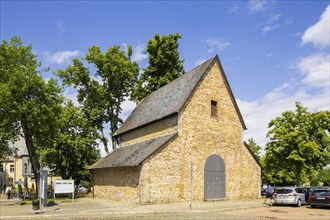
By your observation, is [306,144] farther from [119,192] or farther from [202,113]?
Result: [119,192]

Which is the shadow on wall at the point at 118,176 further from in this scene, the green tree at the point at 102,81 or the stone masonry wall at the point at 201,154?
the green tree at the point at 102,81

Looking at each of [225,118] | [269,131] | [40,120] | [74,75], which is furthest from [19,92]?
[269,131]

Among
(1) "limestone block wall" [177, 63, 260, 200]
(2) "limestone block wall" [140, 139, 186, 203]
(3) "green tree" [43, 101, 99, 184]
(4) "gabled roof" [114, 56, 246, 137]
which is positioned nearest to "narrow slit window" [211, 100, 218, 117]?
(1) "limestone block wall" [177, 63, 260, 200]

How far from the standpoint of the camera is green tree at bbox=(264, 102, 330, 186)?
3634 cm

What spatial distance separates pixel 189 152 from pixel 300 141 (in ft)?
55.0

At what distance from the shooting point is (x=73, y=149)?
39344mm

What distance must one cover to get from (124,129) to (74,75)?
13.9m

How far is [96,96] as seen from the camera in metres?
45.4

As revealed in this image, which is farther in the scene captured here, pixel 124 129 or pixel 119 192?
pixel 124 129

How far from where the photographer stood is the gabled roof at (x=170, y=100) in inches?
1090

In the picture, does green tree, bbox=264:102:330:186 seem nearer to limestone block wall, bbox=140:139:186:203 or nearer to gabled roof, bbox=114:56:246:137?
gabled roof, bbox=114:56:246:137

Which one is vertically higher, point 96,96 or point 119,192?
point 96,96

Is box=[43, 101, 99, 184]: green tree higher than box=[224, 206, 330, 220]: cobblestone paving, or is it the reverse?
box=[43, 101, 99, 184]: green tree

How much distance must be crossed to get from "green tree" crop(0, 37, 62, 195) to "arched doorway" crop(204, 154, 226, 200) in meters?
15.0
